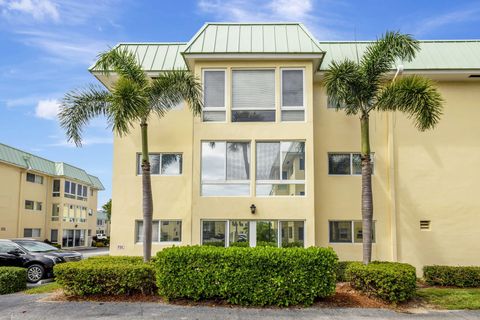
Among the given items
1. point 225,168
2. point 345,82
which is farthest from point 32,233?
point 345,82

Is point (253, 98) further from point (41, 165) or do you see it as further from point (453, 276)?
point (41, 165)

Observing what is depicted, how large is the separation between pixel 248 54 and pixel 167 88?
3266 millimetres

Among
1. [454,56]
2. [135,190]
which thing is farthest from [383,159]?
[135,190]

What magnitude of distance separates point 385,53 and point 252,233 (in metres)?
7.17

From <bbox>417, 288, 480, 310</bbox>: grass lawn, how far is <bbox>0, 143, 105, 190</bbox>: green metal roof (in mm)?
27926

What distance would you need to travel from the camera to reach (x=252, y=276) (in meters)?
10.3

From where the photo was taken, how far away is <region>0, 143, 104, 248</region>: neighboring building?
3052 cm

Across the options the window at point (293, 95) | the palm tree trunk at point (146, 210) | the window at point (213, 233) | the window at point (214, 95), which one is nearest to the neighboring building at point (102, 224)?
the window at point (213, 233)

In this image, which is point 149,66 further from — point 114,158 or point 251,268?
point 251,268

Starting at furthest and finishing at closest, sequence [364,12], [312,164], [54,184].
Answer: [54,184] → [312,164] → [364,12]

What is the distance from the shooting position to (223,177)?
14445mm

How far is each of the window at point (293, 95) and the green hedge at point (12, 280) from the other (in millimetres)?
9677

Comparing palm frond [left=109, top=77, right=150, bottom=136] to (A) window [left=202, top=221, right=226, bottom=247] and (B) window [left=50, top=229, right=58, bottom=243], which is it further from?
(B) window [left=50, top=229, right=58, bottom=243]

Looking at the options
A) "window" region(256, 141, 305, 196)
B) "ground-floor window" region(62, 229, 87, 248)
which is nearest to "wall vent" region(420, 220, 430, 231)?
"window" region(256, 141, 305, 196)
